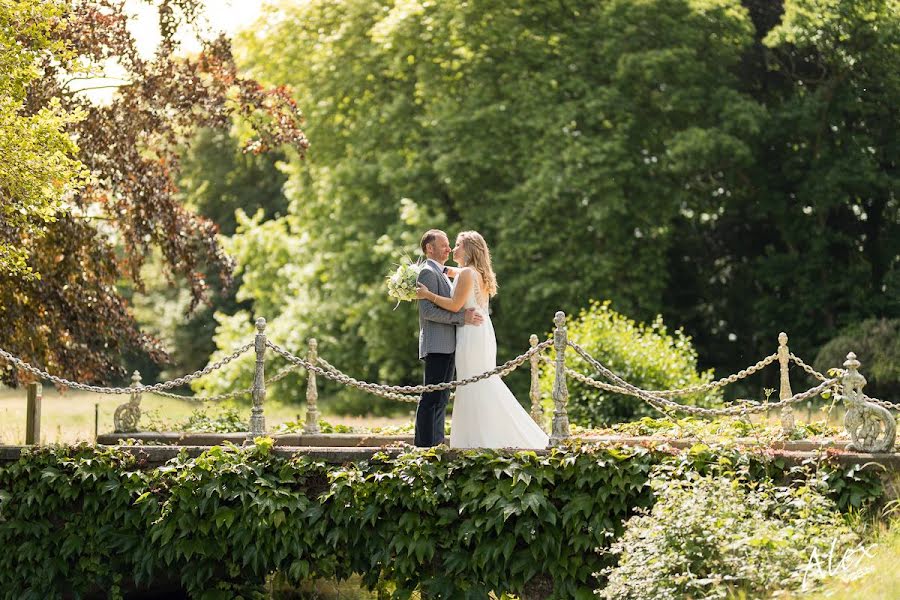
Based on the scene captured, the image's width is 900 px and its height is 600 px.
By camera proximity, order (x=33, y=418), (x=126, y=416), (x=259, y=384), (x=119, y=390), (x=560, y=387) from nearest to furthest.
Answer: (x=560, y=387) < (x=259, y=384) < (x=119, y=390) < (x=33, y=418) < (x=126, y=416)

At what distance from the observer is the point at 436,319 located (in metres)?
11.2

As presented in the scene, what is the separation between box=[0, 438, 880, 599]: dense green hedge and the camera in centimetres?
1033

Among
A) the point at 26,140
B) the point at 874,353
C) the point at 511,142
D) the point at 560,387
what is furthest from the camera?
the point at 511,142

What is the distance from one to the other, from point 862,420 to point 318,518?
464 cm

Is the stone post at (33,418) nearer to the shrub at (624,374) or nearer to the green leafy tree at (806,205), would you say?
the shrub at (624,374)

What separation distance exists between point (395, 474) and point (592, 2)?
59.7 feet

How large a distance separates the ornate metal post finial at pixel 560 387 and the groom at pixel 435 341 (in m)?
1.06

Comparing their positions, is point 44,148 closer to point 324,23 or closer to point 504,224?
point 504,224

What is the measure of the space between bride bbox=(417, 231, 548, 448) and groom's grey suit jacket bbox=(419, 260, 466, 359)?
111 millimetres

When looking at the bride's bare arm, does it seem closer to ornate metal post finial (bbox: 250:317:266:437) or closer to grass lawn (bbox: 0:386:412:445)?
ornate metal post finial (bbox: 250:317:266:437)

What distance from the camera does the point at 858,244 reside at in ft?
89.5

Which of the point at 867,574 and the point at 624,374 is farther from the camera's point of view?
the point at 624,374

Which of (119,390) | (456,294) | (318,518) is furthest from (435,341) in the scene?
(119,390)

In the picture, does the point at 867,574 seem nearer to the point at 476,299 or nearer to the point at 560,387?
the point at 560,387
